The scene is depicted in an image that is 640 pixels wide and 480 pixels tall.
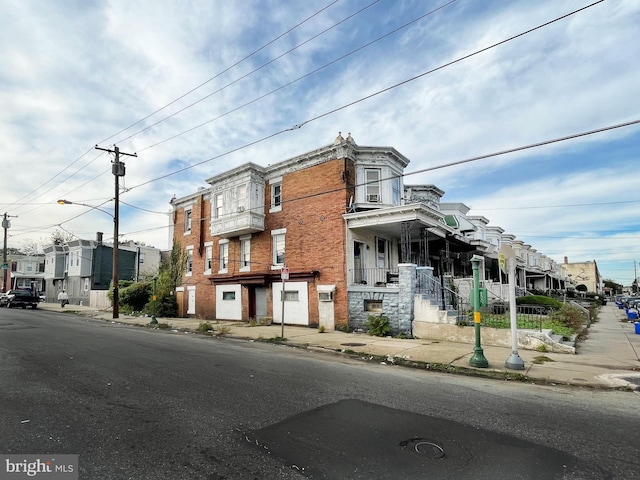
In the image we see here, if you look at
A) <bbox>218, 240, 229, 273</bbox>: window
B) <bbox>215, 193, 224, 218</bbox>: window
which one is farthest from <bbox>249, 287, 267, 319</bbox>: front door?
<bbox>215, 193, 224, 218</bbox>: window

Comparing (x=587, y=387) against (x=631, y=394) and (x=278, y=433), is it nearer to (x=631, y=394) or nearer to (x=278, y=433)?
(x=631, y=394)

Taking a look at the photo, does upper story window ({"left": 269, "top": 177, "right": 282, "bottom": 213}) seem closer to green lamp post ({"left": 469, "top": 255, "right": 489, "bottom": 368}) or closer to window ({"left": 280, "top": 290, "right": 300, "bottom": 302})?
window ({"left": 280, "top": 290, "right": 300, "bottom": 302})

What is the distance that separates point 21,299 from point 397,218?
120 ft

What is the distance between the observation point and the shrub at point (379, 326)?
15318 mm

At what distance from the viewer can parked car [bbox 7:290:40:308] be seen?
34.9 metres

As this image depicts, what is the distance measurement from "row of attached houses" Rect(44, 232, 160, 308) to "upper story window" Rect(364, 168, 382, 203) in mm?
30726

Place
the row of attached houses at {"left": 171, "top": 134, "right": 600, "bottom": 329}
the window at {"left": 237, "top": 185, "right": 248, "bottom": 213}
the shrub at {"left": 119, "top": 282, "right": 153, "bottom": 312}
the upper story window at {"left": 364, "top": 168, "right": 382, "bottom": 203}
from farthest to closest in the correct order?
the shrub at {"left": 119, "top": 282, "right": 153, "bottom": 312} < the window at {"left": 237, "top": 185, "right": 248, "bottom": 213} < the upper story window at {"left": 364, "top": 168, "right": 382, "bottom": 203} < the row of attached houses at {"left": 171, "top": 134, "right": 600, "bottom": 329}

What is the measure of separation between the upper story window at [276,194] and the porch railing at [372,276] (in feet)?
19.6

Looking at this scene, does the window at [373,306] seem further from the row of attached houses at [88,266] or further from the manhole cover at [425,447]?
the row of attached houses at [88,266]

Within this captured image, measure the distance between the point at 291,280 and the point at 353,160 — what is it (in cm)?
683

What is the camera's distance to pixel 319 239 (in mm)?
18656

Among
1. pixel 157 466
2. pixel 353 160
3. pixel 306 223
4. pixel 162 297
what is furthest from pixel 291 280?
pixel 157 466

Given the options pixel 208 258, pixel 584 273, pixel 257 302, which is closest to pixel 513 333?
pixel 257 302

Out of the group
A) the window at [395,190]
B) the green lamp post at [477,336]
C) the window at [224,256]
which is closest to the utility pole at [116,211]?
the window at [224,256]
